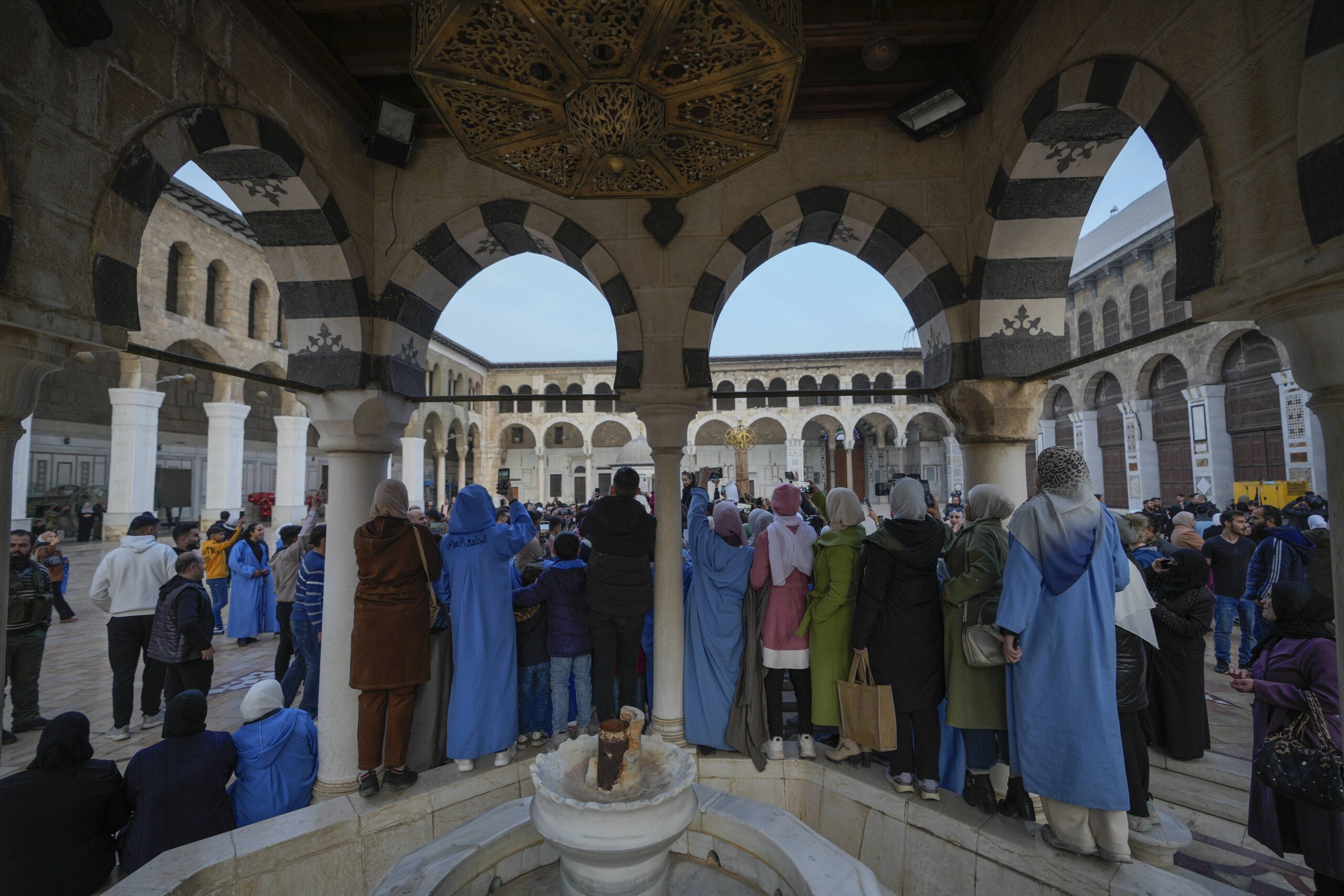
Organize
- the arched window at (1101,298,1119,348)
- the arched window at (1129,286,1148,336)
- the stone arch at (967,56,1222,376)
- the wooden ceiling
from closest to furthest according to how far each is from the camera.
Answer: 1. the stone arch at (967,56,1222,376)
2. the wooden ceiling
3. the arched window at (1129,286,1148,336)
4. the arched window at (1101,298,1119,348)

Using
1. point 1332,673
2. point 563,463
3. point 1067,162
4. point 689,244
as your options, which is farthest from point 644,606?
point 563,463

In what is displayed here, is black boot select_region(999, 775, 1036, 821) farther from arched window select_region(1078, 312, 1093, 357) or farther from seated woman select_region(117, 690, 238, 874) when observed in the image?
arched window select_region(1078, 312, 1093, 357)

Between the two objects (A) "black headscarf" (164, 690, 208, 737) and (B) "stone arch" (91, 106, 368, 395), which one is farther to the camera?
(A) "black headscarf" (164, 690, 208, 737)

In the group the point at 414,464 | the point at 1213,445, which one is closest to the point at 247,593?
the point at 414,464

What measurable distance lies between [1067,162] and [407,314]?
13.3 ft

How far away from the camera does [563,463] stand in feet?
109

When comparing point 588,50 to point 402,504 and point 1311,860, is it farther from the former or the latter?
point 1311,860

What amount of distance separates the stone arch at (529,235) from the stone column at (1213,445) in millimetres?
14980

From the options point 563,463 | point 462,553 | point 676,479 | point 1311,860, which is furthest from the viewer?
point 563,463

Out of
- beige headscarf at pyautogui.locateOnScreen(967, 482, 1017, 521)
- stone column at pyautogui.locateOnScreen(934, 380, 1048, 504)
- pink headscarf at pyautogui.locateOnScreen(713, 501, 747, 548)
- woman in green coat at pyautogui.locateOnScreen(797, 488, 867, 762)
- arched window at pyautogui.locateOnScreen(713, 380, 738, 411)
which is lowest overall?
woman in green coat at pyautogui.locateOnScreen(797, 488, 867, 762)

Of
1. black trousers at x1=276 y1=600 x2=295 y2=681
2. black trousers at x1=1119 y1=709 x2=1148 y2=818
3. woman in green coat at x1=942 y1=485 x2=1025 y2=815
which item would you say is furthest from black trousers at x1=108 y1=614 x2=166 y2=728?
black trousers at x1=1119 y1=709 x2=1148 y2=818

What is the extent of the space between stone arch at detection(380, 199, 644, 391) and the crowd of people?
3.00 feet

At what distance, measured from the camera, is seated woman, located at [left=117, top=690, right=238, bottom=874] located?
2.68 metres

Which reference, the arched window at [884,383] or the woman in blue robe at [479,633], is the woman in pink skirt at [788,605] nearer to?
the woman in blue robe at [479,633]
